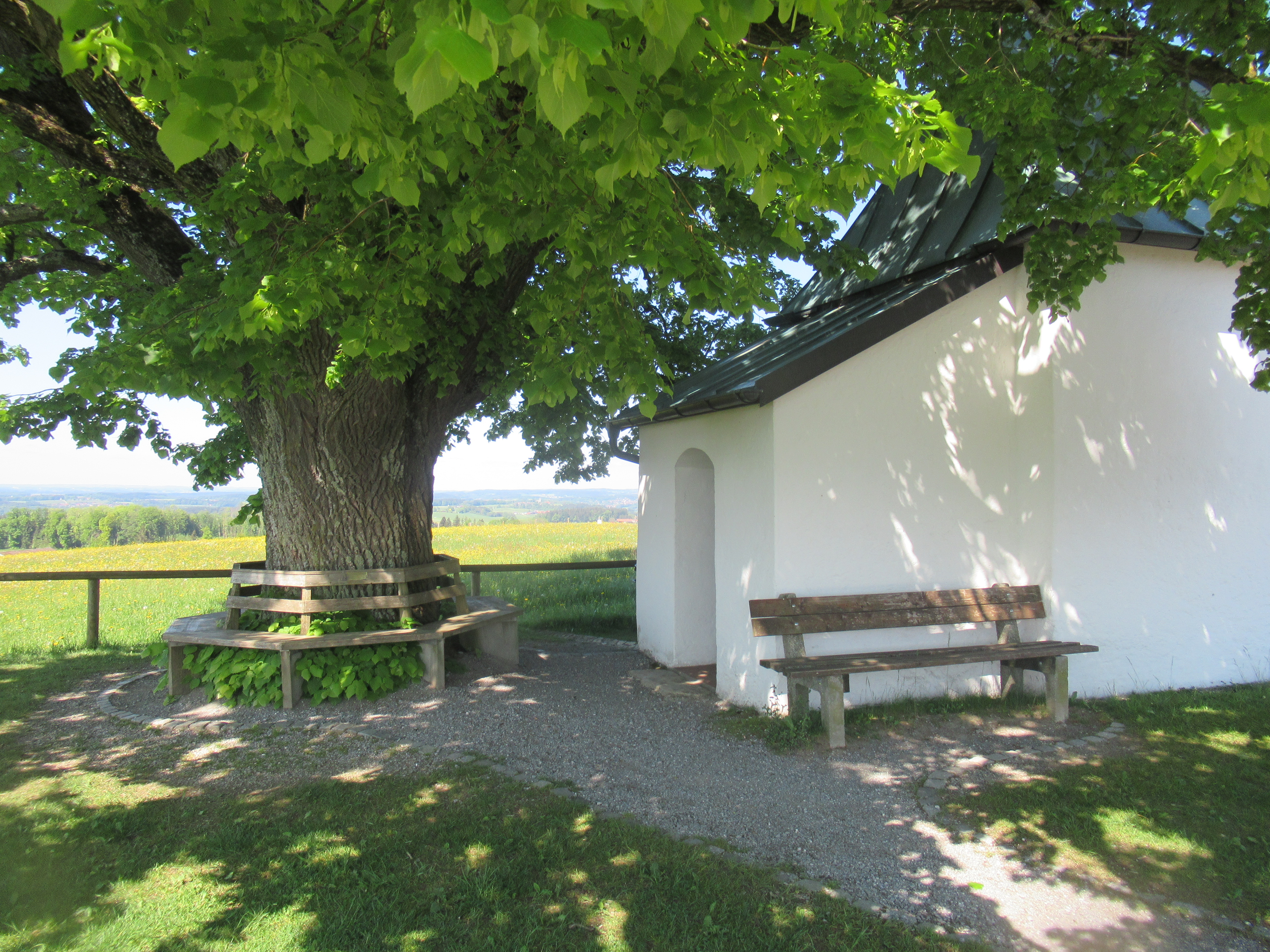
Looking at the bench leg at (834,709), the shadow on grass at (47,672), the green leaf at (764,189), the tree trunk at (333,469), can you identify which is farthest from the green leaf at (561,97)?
the shadow on grass at (47,672)

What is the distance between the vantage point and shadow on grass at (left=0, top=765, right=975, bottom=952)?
3111mm

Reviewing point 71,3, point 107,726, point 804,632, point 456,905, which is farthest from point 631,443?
point 71,3

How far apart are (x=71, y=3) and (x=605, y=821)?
13.3 ft

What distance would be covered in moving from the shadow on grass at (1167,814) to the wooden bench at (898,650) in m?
0.83

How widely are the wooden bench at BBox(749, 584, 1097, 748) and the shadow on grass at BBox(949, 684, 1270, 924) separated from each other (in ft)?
2.74

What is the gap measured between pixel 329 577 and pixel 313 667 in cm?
77

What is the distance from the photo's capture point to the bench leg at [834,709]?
17.4 feet

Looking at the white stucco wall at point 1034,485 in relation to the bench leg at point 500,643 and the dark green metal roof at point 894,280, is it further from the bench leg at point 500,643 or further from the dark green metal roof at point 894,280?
the bench leg at point 500,643

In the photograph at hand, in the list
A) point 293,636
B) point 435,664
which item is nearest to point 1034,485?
point 435,664

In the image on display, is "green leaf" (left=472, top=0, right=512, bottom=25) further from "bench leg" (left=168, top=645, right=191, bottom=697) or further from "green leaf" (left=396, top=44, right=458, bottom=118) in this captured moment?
"bench leg" (left=168, top=645, right=191, bottom=697)

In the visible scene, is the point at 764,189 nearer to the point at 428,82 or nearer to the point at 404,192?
the point at 404,192

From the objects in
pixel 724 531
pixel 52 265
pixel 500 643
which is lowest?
pixel 500 643

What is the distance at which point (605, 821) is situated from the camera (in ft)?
13.8

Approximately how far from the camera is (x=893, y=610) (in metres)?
6.11
